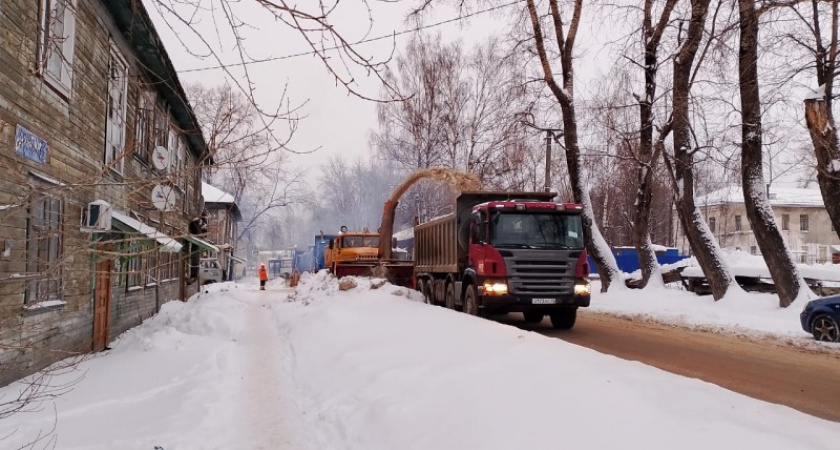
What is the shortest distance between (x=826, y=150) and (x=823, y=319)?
4550 mm

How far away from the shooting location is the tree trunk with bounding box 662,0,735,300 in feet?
53.2

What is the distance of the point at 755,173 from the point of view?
15.1 m

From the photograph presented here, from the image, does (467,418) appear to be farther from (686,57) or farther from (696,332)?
(686,57)

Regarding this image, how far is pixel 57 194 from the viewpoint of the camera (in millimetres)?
3453

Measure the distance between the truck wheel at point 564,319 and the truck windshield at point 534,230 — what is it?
163 cm

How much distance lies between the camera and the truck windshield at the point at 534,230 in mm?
12172

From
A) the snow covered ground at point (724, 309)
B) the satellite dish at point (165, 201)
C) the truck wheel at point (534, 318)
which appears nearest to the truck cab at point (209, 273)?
the snow covered ground at point (724, 309)

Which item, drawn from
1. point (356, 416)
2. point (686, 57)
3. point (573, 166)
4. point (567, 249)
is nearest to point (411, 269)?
point (573, 166)

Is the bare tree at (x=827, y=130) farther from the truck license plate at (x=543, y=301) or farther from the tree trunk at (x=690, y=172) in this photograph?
the truck license plate at (x=543, y=301)

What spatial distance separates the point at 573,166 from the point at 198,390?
15858 millimetres

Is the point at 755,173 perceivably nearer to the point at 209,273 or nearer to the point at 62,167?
the point at 62,167

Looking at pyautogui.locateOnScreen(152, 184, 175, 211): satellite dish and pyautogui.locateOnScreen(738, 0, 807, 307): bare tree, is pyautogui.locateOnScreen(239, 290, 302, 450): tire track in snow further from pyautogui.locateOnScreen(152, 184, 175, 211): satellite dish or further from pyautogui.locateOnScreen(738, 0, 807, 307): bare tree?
pyautogui.locateOnScreen(738, 0, 807, 307): bare tree

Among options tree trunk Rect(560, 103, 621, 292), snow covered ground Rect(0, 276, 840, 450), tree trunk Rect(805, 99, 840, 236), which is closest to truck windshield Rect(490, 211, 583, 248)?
snow covered ground Rect(0, 276, 840, 450)

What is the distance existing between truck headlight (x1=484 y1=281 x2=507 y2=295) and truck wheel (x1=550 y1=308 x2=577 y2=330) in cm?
185
